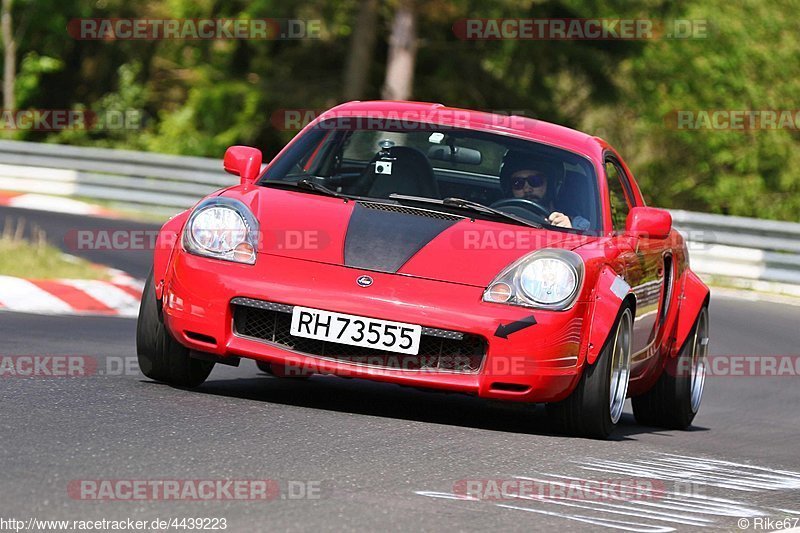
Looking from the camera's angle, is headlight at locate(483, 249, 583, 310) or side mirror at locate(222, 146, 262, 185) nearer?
headlight at locate(483, 249, 583, 310)

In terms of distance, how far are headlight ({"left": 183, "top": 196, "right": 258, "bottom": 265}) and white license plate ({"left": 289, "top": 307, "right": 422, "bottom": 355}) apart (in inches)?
15.7

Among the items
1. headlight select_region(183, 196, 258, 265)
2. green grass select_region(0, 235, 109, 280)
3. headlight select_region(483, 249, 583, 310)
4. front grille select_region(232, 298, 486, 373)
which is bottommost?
green grass select_region(0, 235, 109, 280)

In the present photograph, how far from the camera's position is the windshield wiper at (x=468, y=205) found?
7004mm

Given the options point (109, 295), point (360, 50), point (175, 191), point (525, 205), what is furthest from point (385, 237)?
point (360, 50)

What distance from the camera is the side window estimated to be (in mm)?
7729

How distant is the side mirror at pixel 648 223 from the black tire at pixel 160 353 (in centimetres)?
210

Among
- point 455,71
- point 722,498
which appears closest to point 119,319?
point 722,498

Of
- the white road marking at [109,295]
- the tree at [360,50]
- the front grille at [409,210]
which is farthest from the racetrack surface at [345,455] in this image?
the tree at [360,50]

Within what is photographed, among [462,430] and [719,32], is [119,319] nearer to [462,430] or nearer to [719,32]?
[462,430]

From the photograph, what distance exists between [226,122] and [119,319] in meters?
22.1

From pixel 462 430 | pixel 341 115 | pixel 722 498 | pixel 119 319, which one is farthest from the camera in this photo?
pixel 119 319

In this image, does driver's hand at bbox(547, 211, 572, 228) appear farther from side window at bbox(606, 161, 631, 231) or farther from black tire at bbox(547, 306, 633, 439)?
black tire at bbox(547, 306, 633, 439)

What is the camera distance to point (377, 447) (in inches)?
227

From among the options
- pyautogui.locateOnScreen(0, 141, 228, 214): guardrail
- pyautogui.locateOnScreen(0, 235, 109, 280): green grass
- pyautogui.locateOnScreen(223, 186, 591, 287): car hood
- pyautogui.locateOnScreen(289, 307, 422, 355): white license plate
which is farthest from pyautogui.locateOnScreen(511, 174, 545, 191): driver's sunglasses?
pyautogui.locateOnScreen(0, 141, 228, 214): guardrail
